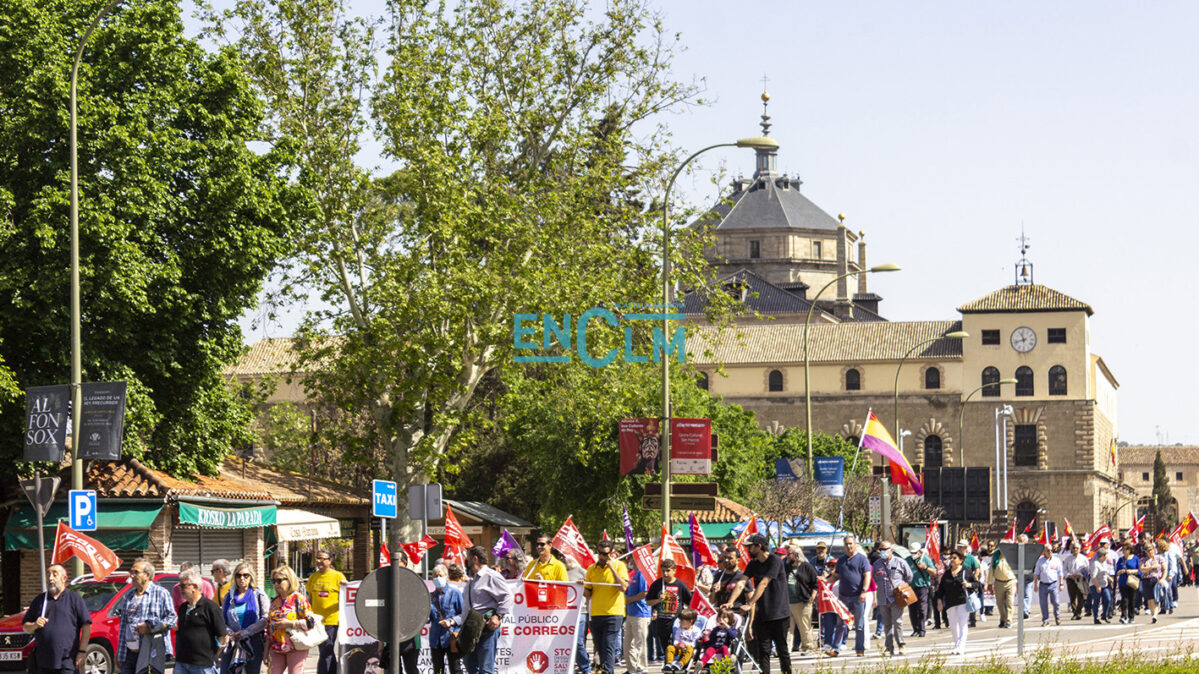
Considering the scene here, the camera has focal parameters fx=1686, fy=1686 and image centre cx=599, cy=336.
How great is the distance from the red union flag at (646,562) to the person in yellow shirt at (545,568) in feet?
6.85

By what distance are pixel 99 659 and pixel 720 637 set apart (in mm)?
→ 7951

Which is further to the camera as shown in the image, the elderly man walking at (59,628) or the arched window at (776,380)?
the arched window at (776,380)

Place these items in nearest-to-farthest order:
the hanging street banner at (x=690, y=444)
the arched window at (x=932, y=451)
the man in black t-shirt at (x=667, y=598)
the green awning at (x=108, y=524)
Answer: the man in black t-shirt at (x=667, y=598) → the hanging street banner at (x=690, y=444) → the green awning at (x=108, y=524) → the arched window at (x=932, y=451)

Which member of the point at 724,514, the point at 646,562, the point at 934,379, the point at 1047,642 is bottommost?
the point at 1047,642

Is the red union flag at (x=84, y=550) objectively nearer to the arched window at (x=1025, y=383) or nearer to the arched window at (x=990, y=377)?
the arched window at (x=990, y=377)

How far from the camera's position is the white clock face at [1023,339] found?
98.3m

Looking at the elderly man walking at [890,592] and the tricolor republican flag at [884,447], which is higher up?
the tricolor republican flag at [884,447]

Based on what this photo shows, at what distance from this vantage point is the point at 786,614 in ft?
57.5

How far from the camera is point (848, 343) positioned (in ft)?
333

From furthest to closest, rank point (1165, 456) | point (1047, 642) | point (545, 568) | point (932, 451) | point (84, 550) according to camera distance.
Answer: point (1165, 456), point (932, 451), point (84, 550), point (1047, 642), point (545, 568)

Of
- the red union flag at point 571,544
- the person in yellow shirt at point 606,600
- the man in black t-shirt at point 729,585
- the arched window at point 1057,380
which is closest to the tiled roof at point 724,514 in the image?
the red union flag at point 571,544

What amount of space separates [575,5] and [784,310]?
251 ft

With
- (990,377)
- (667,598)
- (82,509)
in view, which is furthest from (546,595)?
(990,377)

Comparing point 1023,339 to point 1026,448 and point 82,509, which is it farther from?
point 82,509
